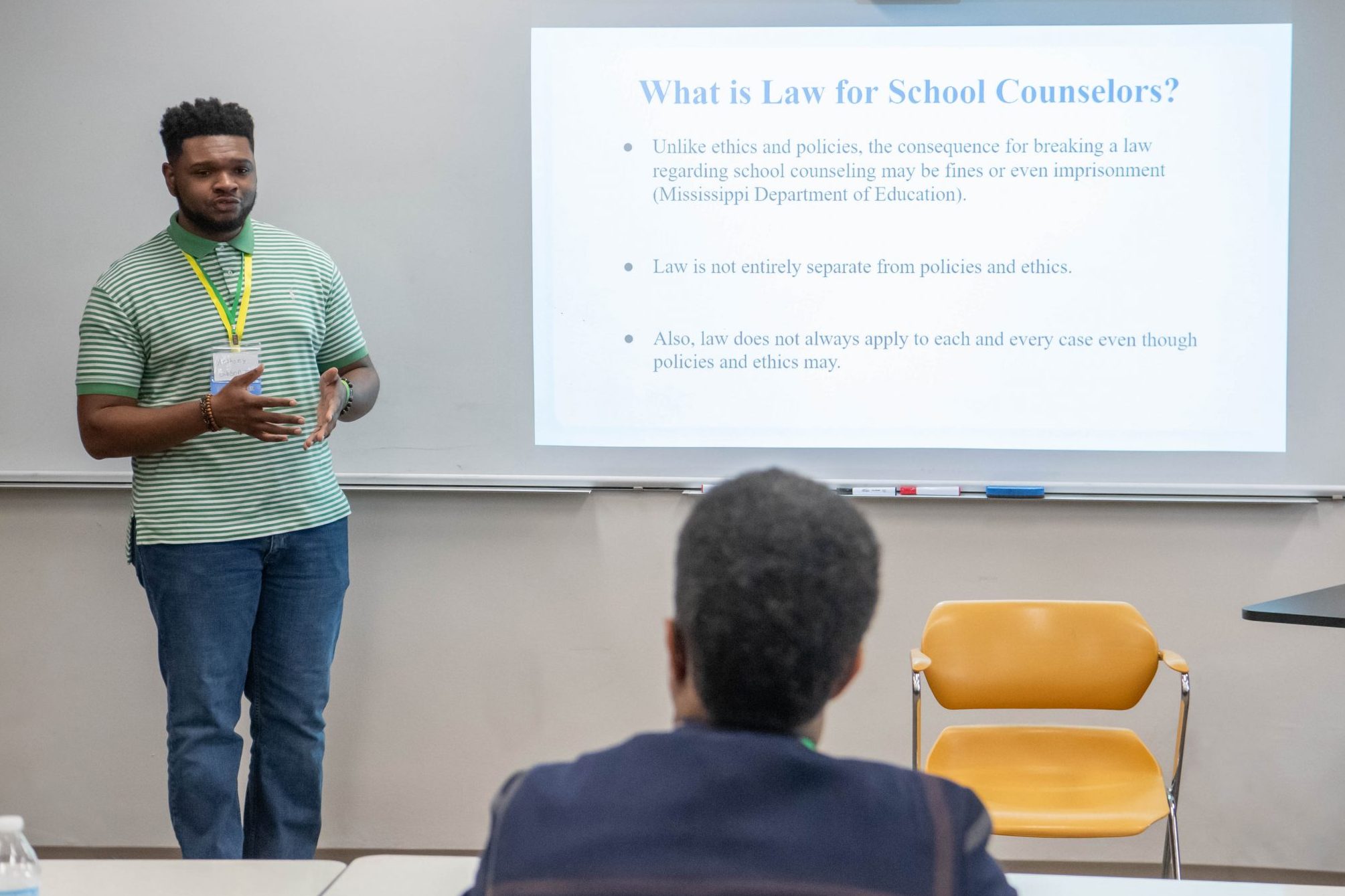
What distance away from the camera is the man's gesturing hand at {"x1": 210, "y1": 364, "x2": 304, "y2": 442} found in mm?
2209

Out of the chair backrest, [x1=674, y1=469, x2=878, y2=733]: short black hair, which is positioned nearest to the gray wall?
the chair backrest

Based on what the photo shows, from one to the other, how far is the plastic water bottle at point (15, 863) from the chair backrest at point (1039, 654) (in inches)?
71.0

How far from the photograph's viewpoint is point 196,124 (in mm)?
2344

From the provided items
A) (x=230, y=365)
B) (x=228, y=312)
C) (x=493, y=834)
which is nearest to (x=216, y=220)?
(x=228, y=312)

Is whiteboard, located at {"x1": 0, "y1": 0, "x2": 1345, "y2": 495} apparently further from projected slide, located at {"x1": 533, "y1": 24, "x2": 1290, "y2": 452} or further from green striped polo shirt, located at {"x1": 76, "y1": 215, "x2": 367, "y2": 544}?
green striped polo shirt, located at {"x1": 76, "y1": 215, "x2": 367, "y2": 544}

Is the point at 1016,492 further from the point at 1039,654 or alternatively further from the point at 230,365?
the point at 230,365

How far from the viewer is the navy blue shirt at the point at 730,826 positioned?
745 mm

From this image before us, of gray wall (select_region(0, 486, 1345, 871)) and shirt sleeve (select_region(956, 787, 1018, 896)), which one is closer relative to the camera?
shirt sleeve (select_region(956, 787, 1018, 896))

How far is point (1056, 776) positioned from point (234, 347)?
1.93m

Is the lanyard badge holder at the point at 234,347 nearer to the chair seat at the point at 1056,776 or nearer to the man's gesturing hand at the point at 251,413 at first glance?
the man's gesturing hand at the point at 251,413

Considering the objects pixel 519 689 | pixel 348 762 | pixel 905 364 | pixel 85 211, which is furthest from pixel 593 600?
pixel 85 211

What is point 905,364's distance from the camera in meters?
2.99

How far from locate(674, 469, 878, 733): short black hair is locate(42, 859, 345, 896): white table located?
70cm

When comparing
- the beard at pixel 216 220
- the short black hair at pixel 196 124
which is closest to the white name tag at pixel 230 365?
the beard at pixel 216 220
